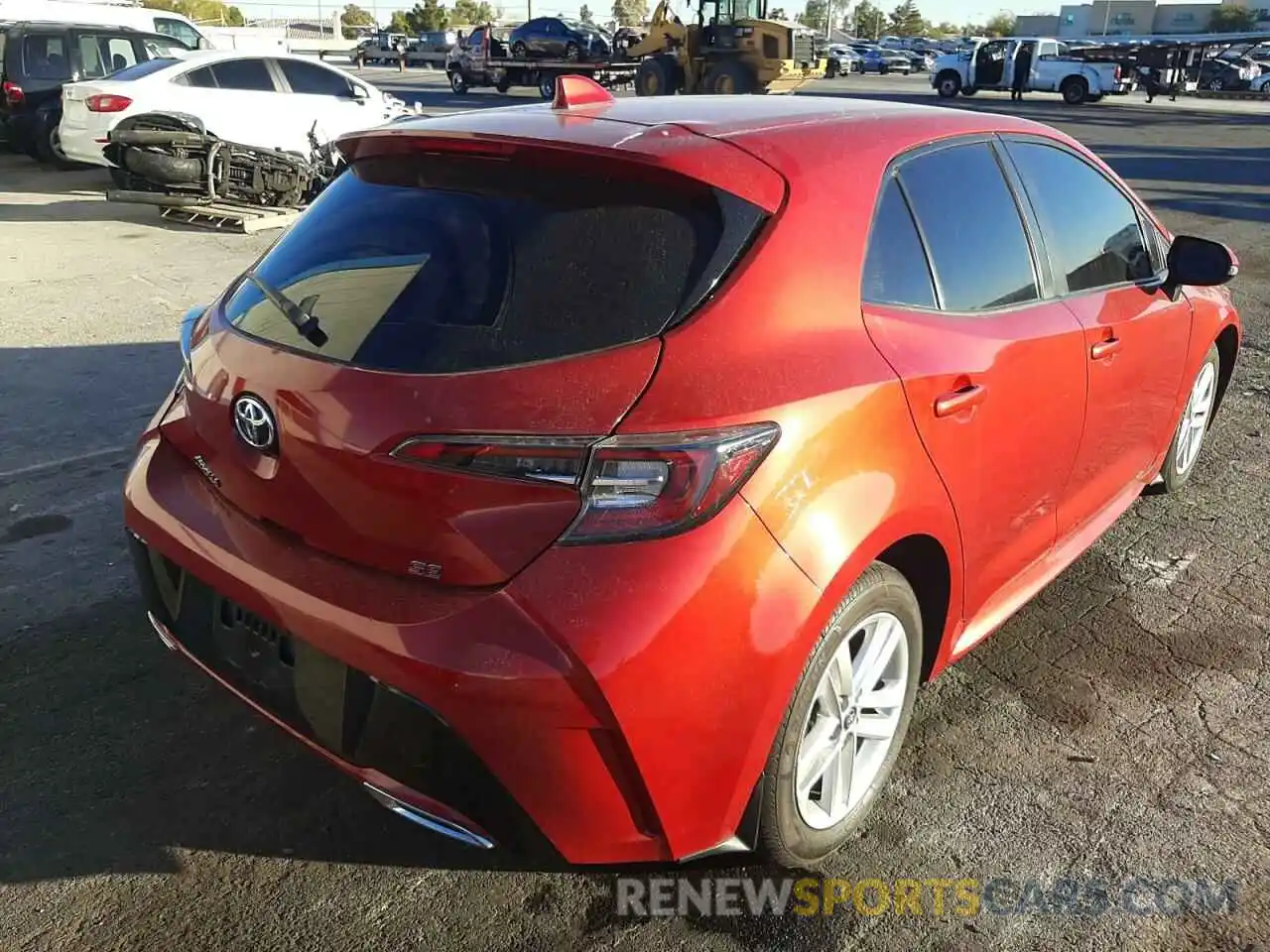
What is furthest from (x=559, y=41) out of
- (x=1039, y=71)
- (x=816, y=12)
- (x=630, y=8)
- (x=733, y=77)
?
(x=816, y=12)

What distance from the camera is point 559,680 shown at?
182cm

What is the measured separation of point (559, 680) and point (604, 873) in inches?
33.2

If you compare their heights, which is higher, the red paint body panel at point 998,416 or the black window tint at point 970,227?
the black window tint at point 970,227

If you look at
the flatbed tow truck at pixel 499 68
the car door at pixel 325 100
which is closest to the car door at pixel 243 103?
the car door at pixel 325 100

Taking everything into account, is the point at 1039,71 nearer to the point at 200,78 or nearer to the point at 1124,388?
the point at 200,78

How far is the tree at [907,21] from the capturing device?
113125 millimetres

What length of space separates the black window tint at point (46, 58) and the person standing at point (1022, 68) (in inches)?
1119

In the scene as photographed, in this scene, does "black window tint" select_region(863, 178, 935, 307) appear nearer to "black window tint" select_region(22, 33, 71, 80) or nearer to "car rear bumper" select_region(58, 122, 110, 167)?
→ "car rear bumper" select_region(58, 122, 110, 167)

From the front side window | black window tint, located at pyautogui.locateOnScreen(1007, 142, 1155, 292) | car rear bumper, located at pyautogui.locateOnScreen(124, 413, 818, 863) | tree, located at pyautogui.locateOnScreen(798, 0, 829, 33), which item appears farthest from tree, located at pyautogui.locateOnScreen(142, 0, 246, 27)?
car rear bumper, located at pyautogui.locateOnScreen(124, 413, 818, 863)

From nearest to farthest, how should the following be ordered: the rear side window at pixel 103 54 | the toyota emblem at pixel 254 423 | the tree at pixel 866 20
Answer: the toyota emblem at pixel 254 423, the rear side window at pixel 103 54, the tree at pixel 866 20

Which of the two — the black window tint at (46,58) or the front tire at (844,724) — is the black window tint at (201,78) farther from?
the front tire at (844,724)

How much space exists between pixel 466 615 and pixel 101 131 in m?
11.8

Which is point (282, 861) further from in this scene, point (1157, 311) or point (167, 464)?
point (1157, 311)

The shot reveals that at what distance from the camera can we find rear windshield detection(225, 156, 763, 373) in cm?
203
